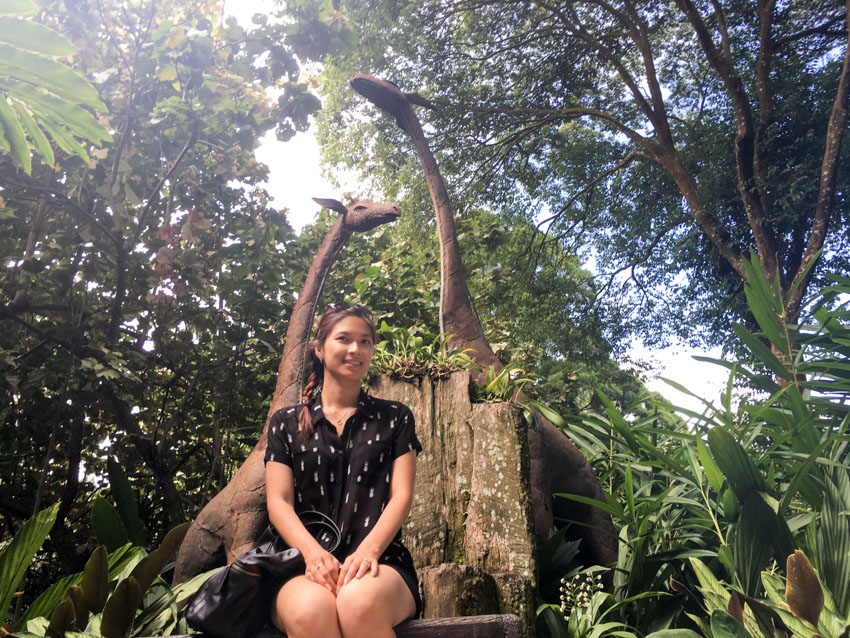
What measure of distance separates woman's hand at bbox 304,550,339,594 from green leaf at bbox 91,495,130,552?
1.33m

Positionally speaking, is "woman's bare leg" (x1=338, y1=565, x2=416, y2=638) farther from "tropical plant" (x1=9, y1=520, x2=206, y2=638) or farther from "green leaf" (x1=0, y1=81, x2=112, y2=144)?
"green leaf" (x1=0, y1=81, x2=112, y2=144)

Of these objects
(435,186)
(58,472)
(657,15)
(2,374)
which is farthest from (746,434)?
(657,15)

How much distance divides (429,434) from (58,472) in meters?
2.43

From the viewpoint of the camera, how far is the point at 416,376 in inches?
96.8

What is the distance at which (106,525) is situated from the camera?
7.42 ft

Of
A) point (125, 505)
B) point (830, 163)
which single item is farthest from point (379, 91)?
point (830, 163)

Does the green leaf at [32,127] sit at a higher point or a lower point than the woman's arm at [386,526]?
higher

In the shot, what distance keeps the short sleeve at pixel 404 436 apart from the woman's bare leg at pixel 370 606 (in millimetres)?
329

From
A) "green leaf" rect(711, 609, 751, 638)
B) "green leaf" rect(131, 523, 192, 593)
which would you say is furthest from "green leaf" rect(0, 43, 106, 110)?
"green leaf" rect(711, 609, 751, 638)

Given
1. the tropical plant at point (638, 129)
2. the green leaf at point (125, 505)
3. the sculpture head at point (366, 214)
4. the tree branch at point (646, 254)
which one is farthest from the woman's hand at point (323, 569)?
the tree branch at point (646, 254)

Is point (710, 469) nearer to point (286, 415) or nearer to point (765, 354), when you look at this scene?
point (765, 354)

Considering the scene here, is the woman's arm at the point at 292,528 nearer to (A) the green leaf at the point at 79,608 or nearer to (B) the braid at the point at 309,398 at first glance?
(B) the braid at the point at 309,398

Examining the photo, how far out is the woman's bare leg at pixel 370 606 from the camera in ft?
3.91

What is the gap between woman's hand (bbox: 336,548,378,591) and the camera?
1261 millimetres
